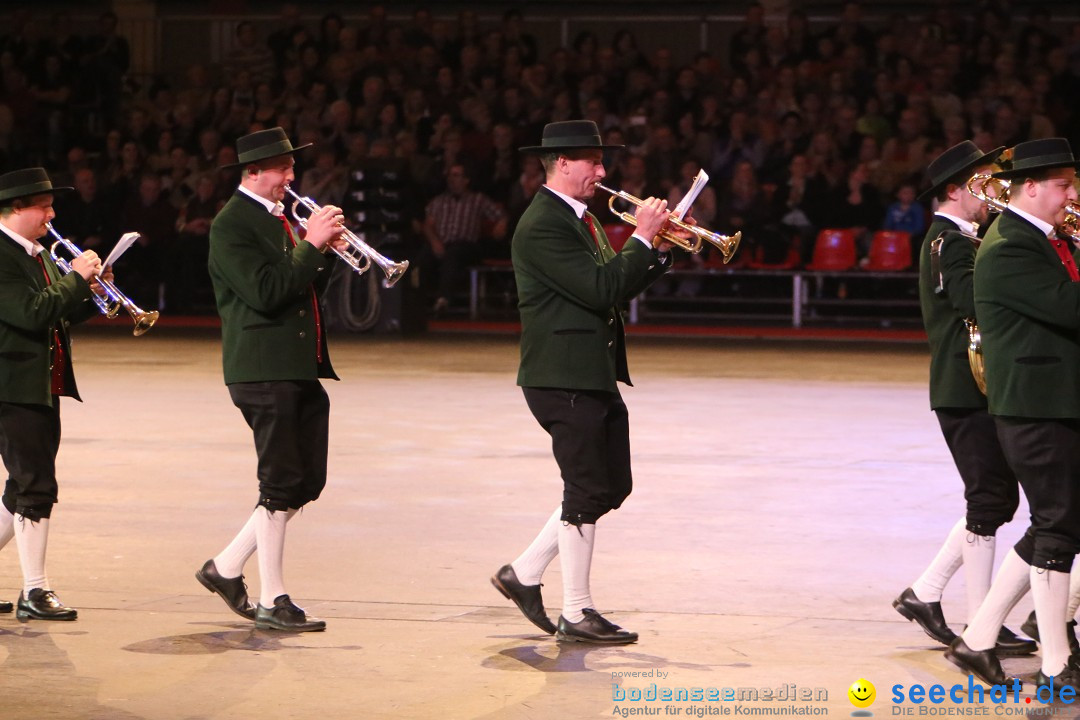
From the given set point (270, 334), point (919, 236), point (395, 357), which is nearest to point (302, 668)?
point (270, 334)

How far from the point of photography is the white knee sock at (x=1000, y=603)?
606 centimetres

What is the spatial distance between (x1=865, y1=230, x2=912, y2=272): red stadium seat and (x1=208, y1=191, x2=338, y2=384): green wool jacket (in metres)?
14.0

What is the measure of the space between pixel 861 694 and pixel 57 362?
3.58m

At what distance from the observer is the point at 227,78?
25.5m

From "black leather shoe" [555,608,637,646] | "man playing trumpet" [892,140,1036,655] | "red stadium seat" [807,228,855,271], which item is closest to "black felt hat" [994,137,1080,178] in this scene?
"man playing trumpet" [892,140,1036,655]

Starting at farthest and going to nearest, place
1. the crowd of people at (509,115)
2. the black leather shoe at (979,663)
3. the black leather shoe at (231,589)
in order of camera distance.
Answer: the crowd of people at (509,115) < the black leather shoe at (231,589) < the black leather shoe at (979,663)

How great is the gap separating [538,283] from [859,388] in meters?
8.81

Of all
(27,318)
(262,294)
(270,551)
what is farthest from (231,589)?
(27,318)

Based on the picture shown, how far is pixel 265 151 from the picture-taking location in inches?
277

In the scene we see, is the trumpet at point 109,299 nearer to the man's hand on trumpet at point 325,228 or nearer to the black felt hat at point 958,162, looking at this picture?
the man's hand on trumpet at point 325,228

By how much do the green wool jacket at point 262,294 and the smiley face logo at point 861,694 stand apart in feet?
8.34

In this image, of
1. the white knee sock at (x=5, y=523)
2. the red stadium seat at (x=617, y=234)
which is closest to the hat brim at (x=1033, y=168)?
the white knee sock at (x=5, y=523)

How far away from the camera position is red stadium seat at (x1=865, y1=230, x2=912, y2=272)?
2012cm

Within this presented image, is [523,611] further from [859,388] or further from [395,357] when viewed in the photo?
[395,357]
